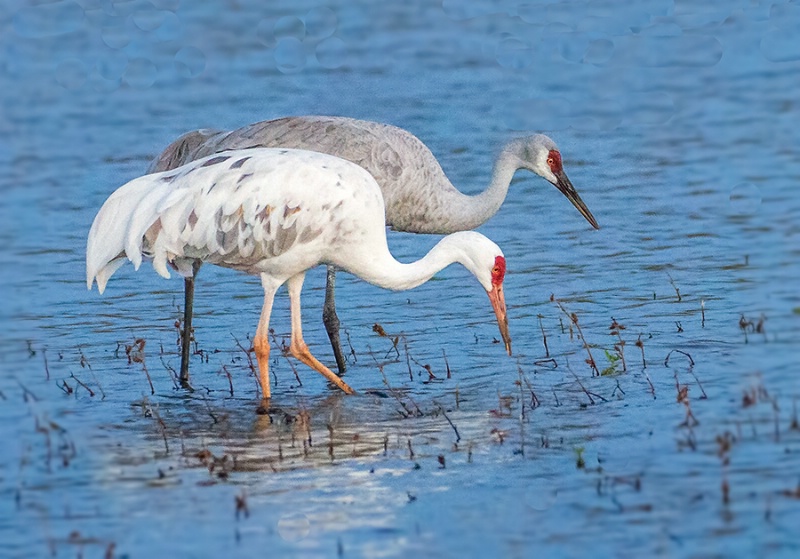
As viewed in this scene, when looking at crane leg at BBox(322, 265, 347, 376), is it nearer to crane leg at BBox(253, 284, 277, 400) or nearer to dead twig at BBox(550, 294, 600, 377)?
crane leg at BBox(253, 284, 277, 400)

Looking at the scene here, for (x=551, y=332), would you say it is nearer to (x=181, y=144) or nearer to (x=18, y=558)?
(x=181, y=144)

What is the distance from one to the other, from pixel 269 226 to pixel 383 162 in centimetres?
149

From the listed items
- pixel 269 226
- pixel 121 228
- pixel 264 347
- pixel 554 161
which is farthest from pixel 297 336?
pixel 554 161

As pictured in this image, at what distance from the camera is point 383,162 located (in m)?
9.66

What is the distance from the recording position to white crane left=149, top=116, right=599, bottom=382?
961 centimetres

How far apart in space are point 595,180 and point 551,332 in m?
3.55

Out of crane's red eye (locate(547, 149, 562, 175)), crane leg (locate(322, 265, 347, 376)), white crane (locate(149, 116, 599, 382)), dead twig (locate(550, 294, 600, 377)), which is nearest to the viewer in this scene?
dead twig (locate(550, 294, 600, 377))

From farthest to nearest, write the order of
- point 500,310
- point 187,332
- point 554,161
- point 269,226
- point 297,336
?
point 554,161
point 187,332
point 297,336
point 500,310
point 269,226

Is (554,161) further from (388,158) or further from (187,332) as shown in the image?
(187,332)

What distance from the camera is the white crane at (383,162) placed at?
9609mm

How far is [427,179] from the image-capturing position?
9.88 meters

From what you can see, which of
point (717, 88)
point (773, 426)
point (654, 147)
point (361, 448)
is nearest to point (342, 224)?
point (361, 448)

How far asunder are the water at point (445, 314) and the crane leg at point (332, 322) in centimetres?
11

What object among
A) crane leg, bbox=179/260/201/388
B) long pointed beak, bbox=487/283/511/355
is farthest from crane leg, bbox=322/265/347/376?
long pointed beak, bbox=487/283/511/355
